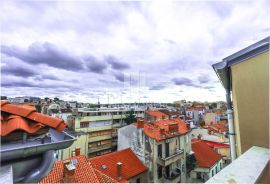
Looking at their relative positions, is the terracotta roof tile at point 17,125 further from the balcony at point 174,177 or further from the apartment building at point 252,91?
the balcony at point 174,177

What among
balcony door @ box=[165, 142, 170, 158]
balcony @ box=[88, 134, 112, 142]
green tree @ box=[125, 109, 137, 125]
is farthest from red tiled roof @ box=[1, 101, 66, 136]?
green tree @ box=[125, 109, 137, 125]

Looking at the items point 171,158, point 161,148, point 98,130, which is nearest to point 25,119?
point 161,148

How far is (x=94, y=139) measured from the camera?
32125 millimetres

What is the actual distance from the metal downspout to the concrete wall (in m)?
3.70

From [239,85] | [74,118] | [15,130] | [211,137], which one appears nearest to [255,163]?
[239,85]

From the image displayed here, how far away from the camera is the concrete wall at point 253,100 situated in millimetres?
3758

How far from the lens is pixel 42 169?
6.28 feet

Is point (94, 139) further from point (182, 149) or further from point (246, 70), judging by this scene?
point (246, 70)

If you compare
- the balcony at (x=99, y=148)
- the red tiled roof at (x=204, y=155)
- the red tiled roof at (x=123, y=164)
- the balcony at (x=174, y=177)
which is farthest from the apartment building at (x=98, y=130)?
the balcony at (x=174, y=177)

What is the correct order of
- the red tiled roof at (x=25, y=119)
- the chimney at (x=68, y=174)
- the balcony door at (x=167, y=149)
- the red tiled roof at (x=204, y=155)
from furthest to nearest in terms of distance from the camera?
the red tiled roof at (x=204, y=155) → the balcony door at (x=167, y=149) → the chimney at (x=68, y=174) → the red tiled roof at (x=25, y=119)

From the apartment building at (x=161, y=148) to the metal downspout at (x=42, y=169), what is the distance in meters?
15.4

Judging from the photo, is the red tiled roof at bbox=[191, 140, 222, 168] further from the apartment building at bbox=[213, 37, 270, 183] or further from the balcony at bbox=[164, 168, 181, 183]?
the apartment building at bbox=[213, 37, 270, 183]

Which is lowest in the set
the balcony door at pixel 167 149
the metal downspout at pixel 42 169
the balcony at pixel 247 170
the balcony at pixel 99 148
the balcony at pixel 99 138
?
the balcony at pixel 99 148

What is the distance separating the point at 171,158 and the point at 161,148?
1508 mm
